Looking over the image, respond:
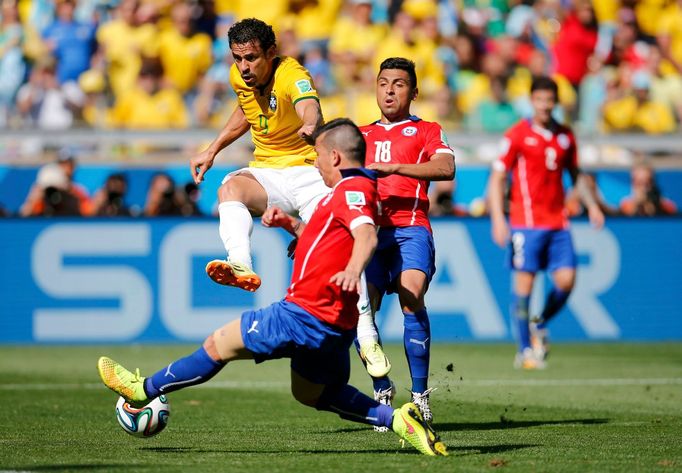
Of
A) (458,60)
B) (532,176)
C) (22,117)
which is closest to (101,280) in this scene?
(22,117)

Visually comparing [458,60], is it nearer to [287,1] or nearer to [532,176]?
[287,1]

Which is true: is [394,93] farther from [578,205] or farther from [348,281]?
[578,205]

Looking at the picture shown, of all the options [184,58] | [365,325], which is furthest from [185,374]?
[184,58]

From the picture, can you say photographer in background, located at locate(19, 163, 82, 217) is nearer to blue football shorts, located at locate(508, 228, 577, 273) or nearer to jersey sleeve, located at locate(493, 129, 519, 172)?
jersey sleeve, located at locate(493, 129, 519, 172)

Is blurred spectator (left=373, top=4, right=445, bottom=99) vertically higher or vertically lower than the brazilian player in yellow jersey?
higher

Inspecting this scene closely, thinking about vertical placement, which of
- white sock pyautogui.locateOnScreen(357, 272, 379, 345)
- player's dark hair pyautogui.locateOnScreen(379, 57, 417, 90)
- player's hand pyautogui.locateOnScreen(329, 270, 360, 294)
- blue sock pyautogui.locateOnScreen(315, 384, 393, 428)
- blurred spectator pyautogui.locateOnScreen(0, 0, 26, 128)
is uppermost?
blurred spectator pyautogui.locateOnScreen(0, 0, 26, 128)

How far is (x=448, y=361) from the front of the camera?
44.0 ft

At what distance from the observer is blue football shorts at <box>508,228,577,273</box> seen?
13250 mm

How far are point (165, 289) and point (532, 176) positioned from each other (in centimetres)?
502

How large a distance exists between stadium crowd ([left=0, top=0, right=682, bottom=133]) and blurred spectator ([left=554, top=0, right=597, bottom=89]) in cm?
2

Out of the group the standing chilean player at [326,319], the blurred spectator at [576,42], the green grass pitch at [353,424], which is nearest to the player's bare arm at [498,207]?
the green grass pitch at [353,424]

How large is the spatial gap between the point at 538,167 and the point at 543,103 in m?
0.74

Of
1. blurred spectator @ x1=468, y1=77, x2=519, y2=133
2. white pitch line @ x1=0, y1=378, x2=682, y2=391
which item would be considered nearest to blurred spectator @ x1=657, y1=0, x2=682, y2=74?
blurred spectator @ x1=468, y1=77, x2=519, y2=133

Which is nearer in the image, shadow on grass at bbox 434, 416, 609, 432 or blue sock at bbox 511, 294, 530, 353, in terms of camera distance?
shadow on grass at bbox 434, 416, 609, 432
